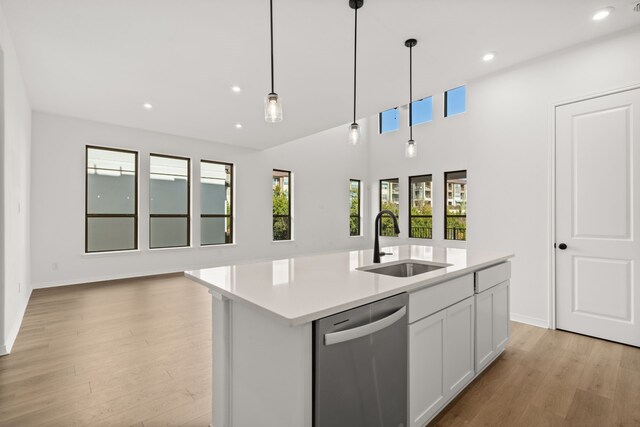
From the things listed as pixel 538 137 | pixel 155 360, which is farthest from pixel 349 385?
pixel 538 137

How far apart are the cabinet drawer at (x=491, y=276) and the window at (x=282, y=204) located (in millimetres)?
6100

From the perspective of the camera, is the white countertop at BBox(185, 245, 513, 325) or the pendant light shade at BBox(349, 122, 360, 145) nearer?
the white countertop at BBox(185, 245, 513, 325)

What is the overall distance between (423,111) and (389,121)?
3.74 ft

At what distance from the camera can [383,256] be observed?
2.50 metres

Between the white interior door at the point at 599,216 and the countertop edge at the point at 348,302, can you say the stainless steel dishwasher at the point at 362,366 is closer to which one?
the countertop edge at the point at 348,302

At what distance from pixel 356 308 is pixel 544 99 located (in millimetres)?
3411

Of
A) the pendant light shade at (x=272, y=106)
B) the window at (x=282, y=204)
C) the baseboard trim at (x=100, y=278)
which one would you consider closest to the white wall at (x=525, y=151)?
the pendant light shade at (x=272, y=106)

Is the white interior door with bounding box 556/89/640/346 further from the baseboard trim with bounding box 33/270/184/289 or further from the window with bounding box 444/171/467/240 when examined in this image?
the baseboard trim with bounding box 33/270/184/289

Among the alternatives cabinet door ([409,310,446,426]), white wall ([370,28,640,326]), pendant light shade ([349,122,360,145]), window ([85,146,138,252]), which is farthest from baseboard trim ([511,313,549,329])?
window ([85,146,138,252])

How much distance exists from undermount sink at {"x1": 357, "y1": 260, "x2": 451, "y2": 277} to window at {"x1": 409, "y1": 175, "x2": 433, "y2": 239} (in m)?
6.27

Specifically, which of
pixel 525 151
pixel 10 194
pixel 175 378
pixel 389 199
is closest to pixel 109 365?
pixel 175 378

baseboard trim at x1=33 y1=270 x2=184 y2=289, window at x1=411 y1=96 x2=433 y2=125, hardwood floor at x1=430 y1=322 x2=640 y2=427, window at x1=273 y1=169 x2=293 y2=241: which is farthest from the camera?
window at x1=411 y1=96 x2=433 y2=125

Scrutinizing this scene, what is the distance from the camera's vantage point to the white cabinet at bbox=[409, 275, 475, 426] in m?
1.59

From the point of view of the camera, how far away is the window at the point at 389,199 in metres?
9.21
